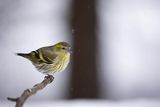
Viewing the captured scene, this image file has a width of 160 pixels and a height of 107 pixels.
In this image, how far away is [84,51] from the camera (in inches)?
359

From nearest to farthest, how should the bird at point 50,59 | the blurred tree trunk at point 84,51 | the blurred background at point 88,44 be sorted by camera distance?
the bird at point 50,59 < the blurred tree trunk at point 84,51 < the blurred background at point 88,44

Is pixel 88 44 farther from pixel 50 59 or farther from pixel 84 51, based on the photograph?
pixel 50 59

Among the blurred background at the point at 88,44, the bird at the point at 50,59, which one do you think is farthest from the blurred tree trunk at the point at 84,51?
the bird at the point at 50,59

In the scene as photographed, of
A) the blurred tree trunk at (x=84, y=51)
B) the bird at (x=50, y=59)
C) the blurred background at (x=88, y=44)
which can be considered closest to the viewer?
the bird at (x=50, y=59)

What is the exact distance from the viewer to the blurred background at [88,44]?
29.9ft

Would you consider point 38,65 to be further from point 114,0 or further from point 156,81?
point 114,0

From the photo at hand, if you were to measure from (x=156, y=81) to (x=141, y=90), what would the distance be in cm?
35

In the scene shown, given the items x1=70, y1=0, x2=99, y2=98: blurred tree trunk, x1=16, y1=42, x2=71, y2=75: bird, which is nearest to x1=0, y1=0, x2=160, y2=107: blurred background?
x1=70, y1=0, x2=99, y2=98: blurred tree trunk

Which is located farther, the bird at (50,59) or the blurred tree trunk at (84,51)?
the blurred tree trunk at (84,51)

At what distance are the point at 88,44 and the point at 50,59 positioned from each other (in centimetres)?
344

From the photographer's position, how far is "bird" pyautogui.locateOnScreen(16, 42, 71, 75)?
17.7ft

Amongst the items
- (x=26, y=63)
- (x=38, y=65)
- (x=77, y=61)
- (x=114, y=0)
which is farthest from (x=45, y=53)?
(x=114, y=0)

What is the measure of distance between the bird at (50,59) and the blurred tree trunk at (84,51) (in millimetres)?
3239

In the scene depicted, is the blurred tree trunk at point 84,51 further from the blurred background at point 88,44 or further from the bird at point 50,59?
the bird at point 50,59
